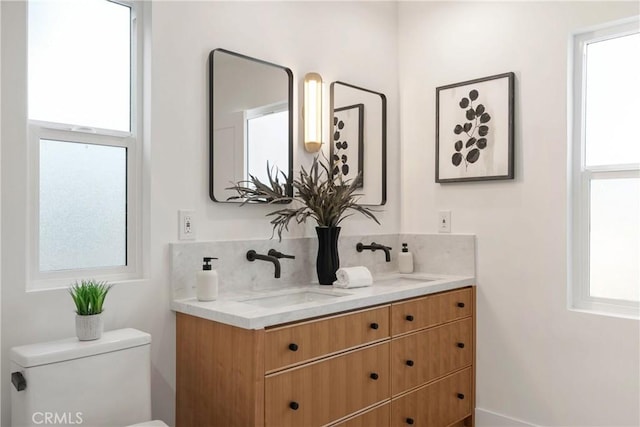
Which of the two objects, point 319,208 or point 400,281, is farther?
point 400,281

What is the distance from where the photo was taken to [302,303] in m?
2.07

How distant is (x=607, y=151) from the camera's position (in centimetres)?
243

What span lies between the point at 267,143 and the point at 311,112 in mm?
330

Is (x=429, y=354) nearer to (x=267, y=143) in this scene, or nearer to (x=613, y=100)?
(x=267, y=143)

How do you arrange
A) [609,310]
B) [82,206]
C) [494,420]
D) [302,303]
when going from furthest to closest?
[494,420] → [609,310] → [302,303] → [82,206]

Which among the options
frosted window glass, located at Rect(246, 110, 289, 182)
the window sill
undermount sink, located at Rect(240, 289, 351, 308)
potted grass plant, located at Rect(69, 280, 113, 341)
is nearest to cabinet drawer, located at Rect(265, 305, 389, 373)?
undermount sink, located at Rect(240, 289, 351, 308)

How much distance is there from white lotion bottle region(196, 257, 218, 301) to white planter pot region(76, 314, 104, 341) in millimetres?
416

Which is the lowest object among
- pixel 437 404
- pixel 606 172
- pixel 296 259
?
pixel 437 404

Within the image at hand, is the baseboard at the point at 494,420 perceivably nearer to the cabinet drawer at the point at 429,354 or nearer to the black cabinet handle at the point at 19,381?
the cabinet drawer at the point at 429,354

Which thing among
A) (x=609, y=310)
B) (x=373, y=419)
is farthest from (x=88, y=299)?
(x=609, y=310)

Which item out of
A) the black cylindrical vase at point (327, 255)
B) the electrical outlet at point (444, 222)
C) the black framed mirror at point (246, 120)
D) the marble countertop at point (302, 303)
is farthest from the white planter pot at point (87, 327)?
the electrical outlet at point (444, 222)

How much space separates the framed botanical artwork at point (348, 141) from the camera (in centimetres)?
281

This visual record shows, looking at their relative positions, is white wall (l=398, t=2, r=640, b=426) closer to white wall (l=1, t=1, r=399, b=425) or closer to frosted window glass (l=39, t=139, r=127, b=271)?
white wall (l=1, t=1, r=399, b=425)

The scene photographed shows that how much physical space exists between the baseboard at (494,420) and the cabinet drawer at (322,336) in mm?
968
